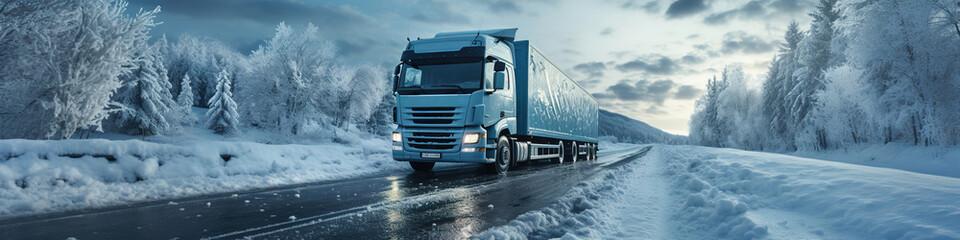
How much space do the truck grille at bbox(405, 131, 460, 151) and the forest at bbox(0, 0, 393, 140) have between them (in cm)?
1042

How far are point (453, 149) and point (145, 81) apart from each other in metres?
36.5

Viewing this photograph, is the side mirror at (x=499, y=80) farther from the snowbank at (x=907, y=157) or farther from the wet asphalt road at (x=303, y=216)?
the snowbank at (x=907, y=157)

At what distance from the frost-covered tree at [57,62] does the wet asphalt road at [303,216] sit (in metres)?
11.4

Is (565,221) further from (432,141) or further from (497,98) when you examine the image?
(497,98)

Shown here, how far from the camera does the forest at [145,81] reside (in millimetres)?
12828

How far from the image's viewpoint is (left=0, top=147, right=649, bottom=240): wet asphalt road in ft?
13.2

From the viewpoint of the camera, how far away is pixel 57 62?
42.8 feet

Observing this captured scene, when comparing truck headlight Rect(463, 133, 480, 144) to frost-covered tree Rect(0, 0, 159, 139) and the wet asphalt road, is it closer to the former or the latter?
the wet asphalt road

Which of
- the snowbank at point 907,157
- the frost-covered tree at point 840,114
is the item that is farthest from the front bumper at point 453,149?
the frost-covered tree at point 840,114

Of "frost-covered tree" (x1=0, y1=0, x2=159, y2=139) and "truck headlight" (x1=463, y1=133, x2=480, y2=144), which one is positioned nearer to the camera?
"truck headlight" (x1=463, y1=133, x2=480, y2=144)

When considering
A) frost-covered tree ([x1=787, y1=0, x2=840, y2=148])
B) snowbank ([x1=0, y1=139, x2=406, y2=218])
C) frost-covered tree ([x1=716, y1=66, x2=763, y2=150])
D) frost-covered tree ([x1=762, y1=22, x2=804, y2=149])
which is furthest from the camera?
frost-covered tree ([x1=716, y1=66, x2=763, y2=150])

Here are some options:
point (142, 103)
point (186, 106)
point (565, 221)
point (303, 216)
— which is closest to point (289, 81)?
point (142, 103)

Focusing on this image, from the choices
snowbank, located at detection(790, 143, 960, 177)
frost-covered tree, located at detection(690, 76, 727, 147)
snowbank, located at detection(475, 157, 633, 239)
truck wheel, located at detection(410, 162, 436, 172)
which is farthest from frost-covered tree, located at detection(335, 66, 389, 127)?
frost-covered tree, located at detection(690, 76, 727, 147)

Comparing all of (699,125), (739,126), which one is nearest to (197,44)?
(739,126)
